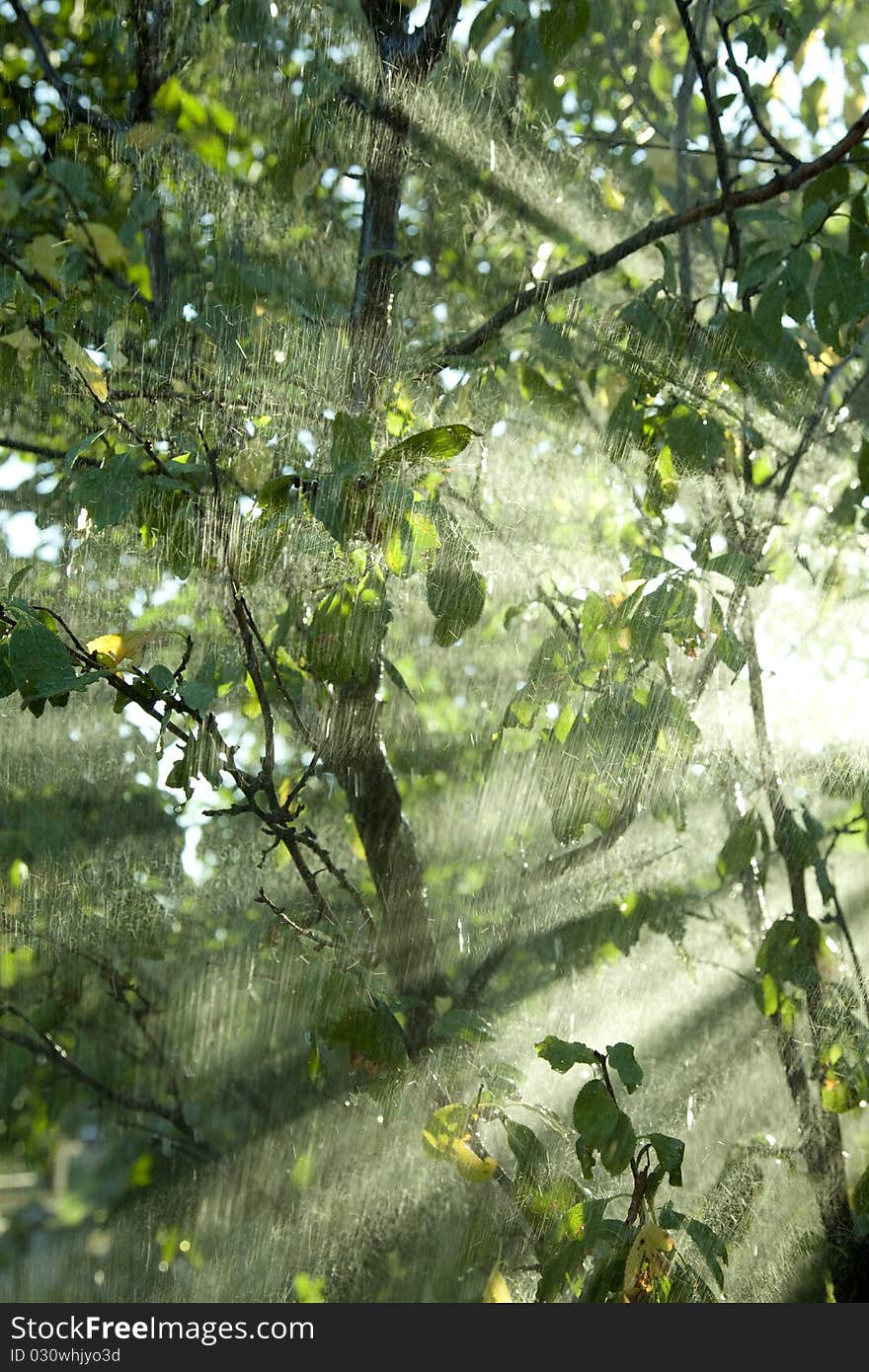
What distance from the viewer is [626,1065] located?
637mm

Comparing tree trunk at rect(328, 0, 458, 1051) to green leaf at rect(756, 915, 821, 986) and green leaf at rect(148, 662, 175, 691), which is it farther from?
green leaf at rect(756, 915, 821, 986)

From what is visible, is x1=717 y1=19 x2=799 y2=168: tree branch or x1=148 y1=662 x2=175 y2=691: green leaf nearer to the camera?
x1=148 y1=662 x2=175 y2=691: green leaf

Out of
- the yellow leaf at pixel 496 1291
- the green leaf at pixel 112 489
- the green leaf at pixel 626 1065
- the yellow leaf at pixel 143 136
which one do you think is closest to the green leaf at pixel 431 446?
the green leaf at pixel 112 489

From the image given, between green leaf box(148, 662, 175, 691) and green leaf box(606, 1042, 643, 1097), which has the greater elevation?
green leaf box(148, 662, 175, 691)

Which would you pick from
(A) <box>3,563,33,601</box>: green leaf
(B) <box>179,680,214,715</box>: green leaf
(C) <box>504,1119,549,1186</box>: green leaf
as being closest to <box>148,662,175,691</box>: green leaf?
(B) <box>179,680,214,715</box>: green leaf

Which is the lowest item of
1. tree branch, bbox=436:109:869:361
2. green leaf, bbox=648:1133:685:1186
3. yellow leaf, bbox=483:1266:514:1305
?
yellow leaf, bbox=483:1266:514:1305

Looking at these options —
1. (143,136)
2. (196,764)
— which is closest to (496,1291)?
(196,764)

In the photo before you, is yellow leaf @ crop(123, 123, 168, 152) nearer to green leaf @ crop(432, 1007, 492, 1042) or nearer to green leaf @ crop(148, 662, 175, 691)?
green leaf @ crop(148, 662, 175, 691)

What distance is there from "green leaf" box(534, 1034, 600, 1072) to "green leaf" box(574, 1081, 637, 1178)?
16 millimetres

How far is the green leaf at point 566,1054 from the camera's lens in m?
0.63

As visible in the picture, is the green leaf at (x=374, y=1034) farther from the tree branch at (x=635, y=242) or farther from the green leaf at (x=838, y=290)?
the green leaf at (x=838, y=290)

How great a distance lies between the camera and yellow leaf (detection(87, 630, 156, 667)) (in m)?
0.63

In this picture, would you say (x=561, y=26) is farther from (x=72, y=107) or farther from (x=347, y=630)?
(x=347, y=630)

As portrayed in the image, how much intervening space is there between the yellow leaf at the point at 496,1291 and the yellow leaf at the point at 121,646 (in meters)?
0.44
